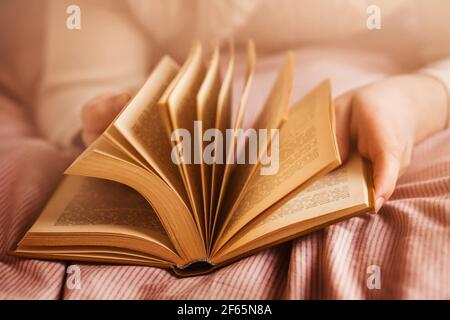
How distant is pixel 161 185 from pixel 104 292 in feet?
0.39

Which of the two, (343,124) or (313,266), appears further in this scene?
(343,124)

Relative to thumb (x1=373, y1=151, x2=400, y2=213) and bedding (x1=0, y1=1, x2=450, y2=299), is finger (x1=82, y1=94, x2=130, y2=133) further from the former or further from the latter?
thumb (x1=373, y1=151, x2=400, y2=213)

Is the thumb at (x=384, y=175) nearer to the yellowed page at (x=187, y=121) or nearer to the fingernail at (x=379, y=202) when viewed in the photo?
the fingernail at (x=379, y=202)

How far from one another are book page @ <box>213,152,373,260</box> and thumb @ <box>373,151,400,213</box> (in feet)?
0.04

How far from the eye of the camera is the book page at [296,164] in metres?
0.44

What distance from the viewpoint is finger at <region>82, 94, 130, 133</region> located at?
0.60 m

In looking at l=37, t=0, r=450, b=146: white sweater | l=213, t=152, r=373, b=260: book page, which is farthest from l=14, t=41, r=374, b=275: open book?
l=37, t=0, r=450, b=146: white sweater

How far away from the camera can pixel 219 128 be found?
516 millimetres

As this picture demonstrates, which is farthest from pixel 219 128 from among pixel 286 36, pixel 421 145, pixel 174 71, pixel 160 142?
pixel 286 36

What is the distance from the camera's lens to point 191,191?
0.45 metres

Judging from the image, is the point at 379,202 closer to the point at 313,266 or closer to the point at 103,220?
the point at 313,266

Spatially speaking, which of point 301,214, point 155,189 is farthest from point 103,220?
point 301,214

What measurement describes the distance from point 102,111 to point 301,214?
0.30m

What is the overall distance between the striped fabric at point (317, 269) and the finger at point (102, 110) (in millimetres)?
154
